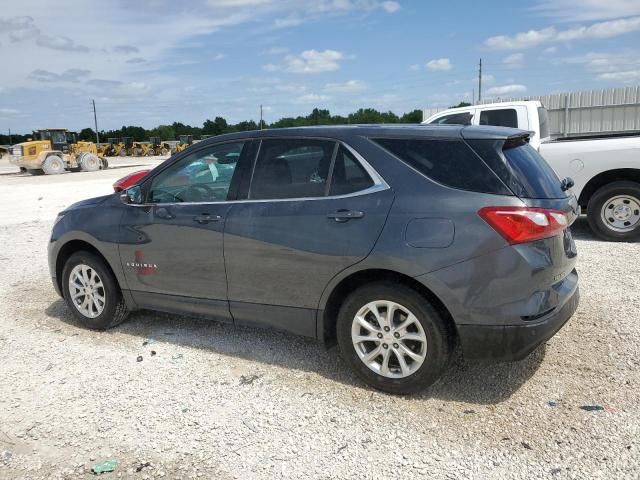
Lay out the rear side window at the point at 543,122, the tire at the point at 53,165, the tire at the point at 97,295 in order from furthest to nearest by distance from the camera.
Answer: the tire at the point at 53,165 → the rear side window at the point at 543,122 → the tire at the point at 97,295

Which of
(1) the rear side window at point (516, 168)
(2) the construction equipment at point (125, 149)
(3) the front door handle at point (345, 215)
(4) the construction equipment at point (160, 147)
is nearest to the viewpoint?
(1) the rear side window at point (516, 168)

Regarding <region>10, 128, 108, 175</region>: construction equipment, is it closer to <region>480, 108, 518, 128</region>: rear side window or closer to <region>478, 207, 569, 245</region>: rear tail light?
<region>480, 108, 518, 128</region>: rear side window

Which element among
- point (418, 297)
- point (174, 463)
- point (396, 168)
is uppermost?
point (396, 168)

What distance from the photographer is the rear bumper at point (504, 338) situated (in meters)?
3.25

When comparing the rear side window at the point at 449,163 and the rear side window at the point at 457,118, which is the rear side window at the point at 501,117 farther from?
the rear side window at the point at 449,163

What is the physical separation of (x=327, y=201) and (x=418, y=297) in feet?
2.89

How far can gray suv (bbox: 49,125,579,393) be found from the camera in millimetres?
3254

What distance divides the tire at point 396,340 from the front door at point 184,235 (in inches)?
42.8

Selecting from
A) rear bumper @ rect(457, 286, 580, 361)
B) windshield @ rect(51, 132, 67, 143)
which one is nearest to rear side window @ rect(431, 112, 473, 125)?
rear bumper @ rect(457, 286, 580, 361)

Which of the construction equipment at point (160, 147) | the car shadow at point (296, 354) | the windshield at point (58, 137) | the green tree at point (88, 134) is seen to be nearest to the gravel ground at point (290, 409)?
the car shadow at point (296, 354)

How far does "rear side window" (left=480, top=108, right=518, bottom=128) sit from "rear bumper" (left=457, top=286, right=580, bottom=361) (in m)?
6.24

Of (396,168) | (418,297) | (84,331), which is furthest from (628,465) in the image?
(84,331)

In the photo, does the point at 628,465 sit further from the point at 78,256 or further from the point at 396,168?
the point at 78,256

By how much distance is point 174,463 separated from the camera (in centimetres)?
305
